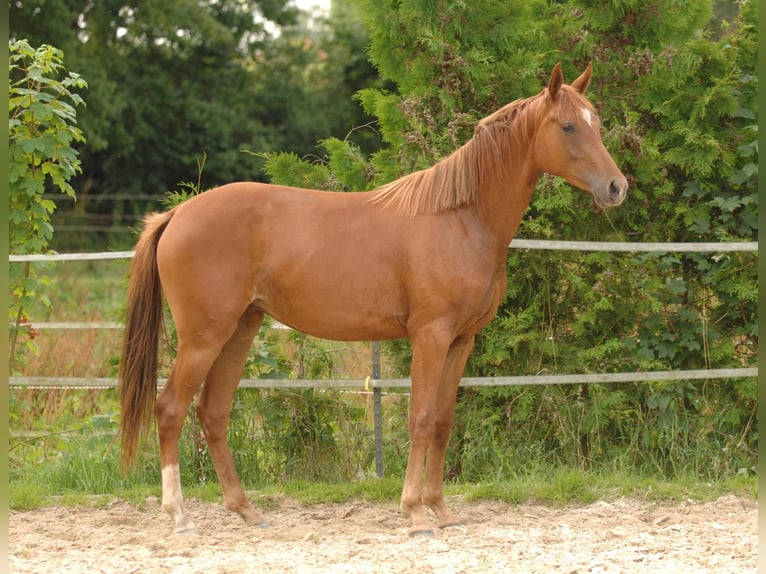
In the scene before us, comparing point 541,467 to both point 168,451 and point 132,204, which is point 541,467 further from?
point 132,204

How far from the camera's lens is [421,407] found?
14.4 feet

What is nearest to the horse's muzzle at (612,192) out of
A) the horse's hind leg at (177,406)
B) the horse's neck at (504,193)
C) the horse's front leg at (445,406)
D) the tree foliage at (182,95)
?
the horse's neck at (504,193)

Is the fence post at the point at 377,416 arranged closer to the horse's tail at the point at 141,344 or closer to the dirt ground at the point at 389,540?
the dirt ground at the point at 389,540

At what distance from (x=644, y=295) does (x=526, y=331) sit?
2.72ft

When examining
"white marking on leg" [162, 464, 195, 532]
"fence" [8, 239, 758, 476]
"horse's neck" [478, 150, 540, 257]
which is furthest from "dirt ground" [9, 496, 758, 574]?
"horse's neck" [478, 150, 540, 257]

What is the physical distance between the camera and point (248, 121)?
21719 mm

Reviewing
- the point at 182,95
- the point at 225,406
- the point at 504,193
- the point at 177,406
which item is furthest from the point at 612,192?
the point at 182,95

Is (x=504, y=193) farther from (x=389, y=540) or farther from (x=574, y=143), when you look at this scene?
(x=389, y=540)

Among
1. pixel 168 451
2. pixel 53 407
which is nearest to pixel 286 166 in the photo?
pixel 168 451

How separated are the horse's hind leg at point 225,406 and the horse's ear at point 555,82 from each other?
1975 millimetres

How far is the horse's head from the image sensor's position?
4188 mm

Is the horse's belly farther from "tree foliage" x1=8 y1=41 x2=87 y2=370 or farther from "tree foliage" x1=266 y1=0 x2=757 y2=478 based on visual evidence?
"tree foliage" x1=8 y1=41 x2=87 y2=370

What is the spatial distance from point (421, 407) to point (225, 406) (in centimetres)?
113

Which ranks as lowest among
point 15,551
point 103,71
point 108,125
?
point 15,551
